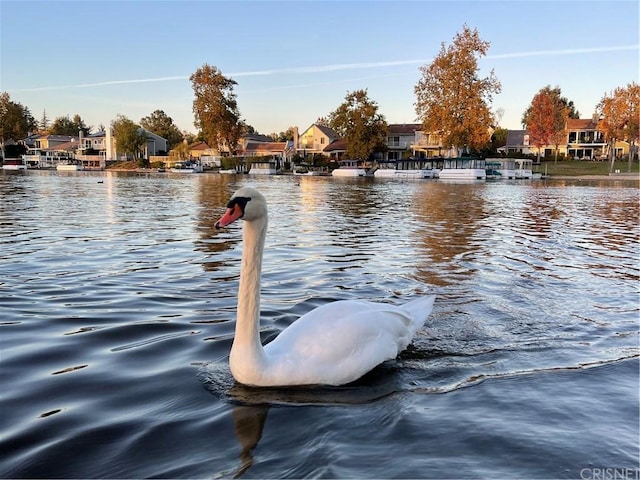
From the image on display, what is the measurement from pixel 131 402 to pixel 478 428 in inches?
106

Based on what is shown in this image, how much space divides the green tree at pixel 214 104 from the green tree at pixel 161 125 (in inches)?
2486

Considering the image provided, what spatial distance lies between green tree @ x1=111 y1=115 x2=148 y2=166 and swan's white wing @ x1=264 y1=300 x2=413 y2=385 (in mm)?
120522

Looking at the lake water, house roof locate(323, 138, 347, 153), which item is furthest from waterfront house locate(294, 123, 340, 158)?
the lake water

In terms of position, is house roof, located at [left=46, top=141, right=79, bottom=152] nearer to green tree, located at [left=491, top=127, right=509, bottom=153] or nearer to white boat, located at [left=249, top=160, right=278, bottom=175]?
white boat, located at [left=249, top=160, right=278, bottom=175]

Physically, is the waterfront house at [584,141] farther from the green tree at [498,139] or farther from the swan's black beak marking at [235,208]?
the swan's black beak marking at [235,208]

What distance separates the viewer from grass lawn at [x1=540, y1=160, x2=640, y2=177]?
75894 millimetres

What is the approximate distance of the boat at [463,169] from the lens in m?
67.6

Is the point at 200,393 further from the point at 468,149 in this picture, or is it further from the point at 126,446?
the point at 468,149

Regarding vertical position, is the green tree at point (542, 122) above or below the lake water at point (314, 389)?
above

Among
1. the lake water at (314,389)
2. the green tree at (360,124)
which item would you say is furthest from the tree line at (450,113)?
the lake water at (314,389)

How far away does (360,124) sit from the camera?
86000 millimetres

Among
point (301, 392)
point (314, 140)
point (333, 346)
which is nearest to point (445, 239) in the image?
point (333, 346)

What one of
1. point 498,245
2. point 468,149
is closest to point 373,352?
point 498,245

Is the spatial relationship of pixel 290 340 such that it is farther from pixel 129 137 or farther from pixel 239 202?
pixel 129 137
